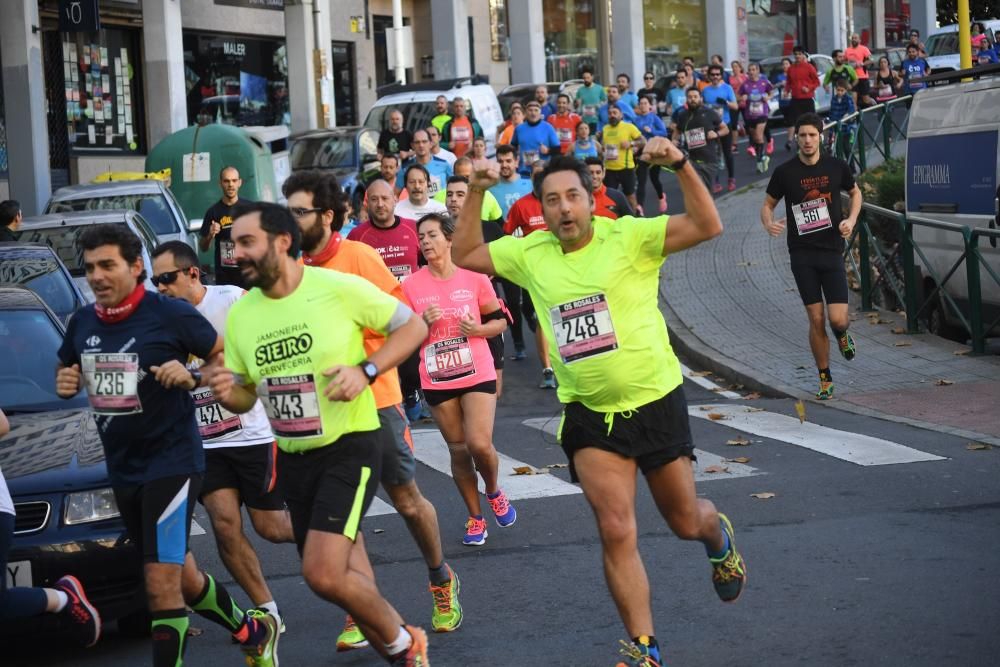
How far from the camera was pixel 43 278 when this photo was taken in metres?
12.7

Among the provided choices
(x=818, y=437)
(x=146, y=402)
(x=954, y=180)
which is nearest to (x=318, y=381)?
(x=146, y=402)

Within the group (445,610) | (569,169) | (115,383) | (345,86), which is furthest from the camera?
(345,86)

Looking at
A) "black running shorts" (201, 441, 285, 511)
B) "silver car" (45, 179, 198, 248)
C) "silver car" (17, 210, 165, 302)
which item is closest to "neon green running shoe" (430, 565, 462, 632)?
"black running shorts" (201, 441, 285, 511)

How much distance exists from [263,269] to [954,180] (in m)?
10.1

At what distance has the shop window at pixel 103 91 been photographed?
3177 cm

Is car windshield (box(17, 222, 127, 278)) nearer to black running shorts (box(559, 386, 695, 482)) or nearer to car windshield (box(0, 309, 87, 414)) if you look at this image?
car windshield (box(0, 309, 87, 414))

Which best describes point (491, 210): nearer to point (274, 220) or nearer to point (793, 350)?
point (793, 350)

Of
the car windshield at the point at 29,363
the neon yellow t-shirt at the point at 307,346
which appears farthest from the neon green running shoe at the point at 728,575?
the car windshield at the point at 29,363

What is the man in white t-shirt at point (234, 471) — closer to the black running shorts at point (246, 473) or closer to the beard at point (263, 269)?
the black running shorts at point (246, 473)

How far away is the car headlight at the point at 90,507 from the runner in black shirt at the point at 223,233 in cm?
519

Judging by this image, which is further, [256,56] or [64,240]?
[256,56]

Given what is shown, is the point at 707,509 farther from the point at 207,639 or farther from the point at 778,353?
the point at 778,353

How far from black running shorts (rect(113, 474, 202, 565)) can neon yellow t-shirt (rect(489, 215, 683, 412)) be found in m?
1.53

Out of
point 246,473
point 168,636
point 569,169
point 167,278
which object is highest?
point 569,169
